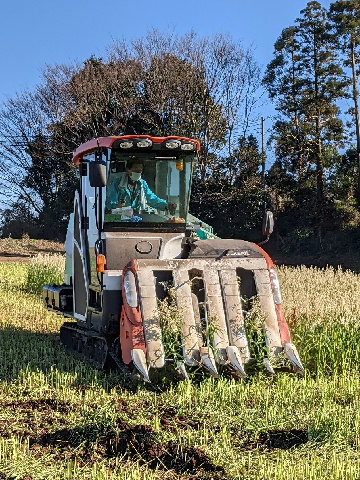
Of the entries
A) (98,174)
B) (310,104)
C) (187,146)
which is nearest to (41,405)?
(98,174)

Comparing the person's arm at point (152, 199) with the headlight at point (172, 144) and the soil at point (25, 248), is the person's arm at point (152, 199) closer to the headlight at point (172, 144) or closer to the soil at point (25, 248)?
the headlight at point (172, 144)

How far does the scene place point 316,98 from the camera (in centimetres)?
3269

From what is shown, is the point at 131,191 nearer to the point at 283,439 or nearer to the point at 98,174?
the point at 98,174

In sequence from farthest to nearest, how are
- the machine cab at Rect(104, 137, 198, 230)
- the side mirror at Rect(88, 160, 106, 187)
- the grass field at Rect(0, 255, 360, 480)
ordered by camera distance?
1. the machine cab at Rect(104, 137, 198, 230)
2. the side mirror at Rect(88, 160, 106, 187)
3. the grass field at Rect(0, 255, 360, 480)

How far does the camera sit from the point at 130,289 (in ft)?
24.6

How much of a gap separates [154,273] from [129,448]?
8.29 ft

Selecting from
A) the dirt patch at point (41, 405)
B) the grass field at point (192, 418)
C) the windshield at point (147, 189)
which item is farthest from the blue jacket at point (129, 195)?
the dirt patch at point (41, 405)

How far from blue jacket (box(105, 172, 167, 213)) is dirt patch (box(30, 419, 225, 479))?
3.10 m

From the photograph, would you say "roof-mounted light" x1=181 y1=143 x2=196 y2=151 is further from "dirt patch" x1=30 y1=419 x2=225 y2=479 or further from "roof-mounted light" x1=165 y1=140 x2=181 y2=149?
"dirt patch" x1=30 y1=419 x2=225 y2=479

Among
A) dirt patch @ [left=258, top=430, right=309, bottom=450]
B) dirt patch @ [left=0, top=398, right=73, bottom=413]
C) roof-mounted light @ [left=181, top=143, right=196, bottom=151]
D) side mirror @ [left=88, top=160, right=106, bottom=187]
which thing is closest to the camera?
dirt patch @ [left=258, top=430, right=309, bottom=450]

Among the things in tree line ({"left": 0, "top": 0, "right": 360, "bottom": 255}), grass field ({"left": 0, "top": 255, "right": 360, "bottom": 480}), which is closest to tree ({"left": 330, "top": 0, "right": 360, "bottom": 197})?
tree line ({"left": 0, "top": 0, "right": 360, "bottom": 255})

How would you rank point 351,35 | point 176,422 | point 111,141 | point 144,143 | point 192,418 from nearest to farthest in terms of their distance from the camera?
point 176,422, point 192,418, point 111,141, point 144,143, point 351,35

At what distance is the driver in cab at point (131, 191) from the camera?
8.46 metres

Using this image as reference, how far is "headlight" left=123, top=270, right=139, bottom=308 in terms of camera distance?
741 centimetres
